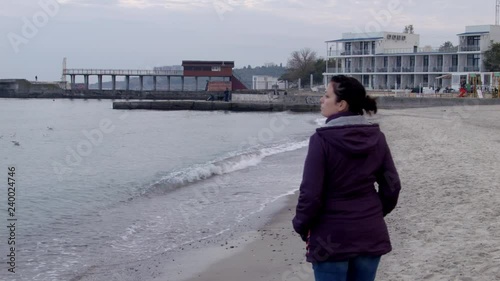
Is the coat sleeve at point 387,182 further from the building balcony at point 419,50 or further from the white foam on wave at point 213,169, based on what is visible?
the building balcony at point 419,50

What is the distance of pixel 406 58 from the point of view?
269ft

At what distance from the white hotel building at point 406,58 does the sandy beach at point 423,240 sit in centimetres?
5602

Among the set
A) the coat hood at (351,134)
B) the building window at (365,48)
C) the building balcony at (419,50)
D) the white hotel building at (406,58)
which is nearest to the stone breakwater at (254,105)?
the white hotel building at (406,58)

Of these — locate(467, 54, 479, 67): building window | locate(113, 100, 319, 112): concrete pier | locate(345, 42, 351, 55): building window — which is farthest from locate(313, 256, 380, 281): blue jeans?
locate(345, 42, 351, 55): building window

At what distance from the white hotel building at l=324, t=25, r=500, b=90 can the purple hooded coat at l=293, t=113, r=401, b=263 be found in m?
64.8

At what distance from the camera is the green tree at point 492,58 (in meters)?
69.1

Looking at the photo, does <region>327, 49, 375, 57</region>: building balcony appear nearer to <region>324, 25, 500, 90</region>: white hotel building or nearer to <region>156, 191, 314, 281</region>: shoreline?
<region>324, 25, 500, 90</region>: white hotel building

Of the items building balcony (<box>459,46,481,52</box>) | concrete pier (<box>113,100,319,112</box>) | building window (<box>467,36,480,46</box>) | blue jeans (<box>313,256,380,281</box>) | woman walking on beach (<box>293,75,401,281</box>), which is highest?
building window (<box>467,36,480,46</box>)

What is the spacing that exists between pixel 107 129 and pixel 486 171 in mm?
41655

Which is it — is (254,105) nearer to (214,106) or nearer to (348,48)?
(214,106)

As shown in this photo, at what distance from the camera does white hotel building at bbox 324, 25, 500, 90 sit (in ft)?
244

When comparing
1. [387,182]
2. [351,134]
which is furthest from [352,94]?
[387,182]

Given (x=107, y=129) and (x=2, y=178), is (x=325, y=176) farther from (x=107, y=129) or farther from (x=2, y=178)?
(x=107, y=129)

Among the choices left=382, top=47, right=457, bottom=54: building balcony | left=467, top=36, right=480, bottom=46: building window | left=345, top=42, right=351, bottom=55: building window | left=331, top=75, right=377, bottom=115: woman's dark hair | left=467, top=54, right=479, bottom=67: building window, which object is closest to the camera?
left=331, top=75, right=377, bottom=115: woman's dark hair
